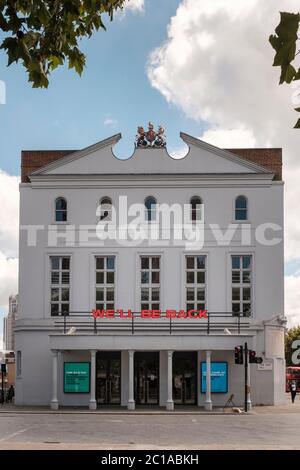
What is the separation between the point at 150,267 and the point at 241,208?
5.48 m

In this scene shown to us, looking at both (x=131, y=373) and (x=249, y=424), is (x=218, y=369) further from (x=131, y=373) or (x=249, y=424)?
(x=249, y=424)

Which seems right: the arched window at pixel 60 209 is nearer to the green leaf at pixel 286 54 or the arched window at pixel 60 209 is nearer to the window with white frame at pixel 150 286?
the window with white frame at pixel 150 286

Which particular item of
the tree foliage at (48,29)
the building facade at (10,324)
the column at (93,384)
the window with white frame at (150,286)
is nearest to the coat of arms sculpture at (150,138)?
the window with white frame at (150,286)

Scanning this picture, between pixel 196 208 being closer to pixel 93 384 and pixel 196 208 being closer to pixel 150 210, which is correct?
pixel 150 210

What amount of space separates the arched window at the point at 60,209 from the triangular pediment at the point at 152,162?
4.49 ft

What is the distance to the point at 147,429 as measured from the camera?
85.8 ft

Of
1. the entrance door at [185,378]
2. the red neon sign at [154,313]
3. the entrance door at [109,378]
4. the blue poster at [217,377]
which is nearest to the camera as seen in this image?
the blue poster at [217,377]

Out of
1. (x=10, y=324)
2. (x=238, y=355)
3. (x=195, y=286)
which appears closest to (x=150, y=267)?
(x=195, y=286)

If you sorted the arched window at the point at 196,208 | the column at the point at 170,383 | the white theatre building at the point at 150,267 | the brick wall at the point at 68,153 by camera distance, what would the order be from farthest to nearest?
the brick wall at the point at 68,153
the arched window at the point at 196,208
the white theatre building at the point at 150,267
the column at the point at 170,383

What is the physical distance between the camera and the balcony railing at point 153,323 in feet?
130

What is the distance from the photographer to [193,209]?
41.1m

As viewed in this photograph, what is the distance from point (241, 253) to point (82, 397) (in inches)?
410
